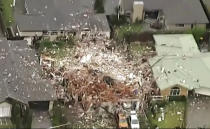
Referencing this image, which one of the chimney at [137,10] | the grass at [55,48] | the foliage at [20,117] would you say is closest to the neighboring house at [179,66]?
the chimney at [137,10]

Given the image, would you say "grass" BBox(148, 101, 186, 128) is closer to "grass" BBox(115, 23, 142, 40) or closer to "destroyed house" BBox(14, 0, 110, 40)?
"grass" BBox(115, 23, 142, 40)

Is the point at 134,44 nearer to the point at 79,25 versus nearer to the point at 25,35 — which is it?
the point at 79,25

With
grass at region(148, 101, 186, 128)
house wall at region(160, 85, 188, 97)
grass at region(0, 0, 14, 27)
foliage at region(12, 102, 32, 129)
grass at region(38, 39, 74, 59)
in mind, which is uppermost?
grass at region(0, 0, 14, 27)

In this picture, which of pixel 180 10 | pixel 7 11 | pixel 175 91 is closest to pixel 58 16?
pixel 7 11

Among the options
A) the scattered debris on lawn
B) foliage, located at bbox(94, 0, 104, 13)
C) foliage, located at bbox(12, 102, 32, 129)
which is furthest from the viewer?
foliage, located at bbox(94, 0, 104, 13)

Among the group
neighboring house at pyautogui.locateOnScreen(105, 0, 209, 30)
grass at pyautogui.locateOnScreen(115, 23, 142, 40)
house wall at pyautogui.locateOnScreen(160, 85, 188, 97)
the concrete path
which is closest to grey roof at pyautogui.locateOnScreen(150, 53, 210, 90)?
house wall at pyautogui.locateOnScreen(160, 85, 188, 97)

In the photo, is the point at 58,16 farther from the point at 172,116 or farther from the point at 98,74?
the point at 172,116

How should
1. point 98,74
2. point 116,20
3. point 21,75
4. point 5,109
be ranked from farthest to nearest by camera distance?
point 116,20
point 98,74
point 21,75
point 5,109

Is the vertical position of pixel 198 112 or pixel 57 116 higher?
pixel 57 116
